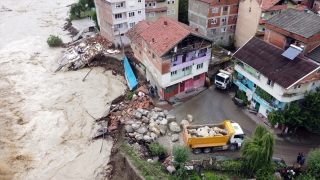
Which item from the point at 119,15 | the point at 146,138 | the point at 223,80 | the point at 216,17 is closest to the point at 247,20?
the point at 216,17

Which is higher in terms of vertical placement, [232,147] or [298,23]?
[298,23]

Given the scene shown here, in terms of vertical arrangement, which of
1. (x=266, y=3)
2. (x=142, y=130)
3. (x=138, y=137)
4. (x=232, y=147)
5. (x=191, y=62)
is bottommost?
(x=138, y=137)

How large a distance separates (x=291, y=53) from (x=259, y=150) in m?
12.7

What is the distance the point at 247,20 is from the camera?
44.3 meters

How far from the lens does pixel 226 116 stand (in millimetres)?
31531

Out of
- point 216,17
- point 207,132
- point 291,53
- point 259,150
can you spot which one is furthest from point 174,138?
point 216,17

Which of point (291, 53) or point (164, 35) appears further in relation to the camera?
point (164, 35)

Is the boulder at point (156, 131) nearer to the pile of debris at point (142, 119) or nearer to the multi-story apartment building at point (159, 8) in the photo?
the pile of debris at point (142, 119)

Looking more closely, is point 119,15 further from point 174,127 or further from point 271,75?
point 271,75

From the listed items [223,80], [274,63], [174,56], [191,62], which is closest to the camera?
[274,63]

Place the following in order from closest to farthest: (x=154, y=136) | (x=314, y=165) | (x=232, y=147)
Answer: (x=314, y=165) < (x=232, y=147) < (x=154, y=136)

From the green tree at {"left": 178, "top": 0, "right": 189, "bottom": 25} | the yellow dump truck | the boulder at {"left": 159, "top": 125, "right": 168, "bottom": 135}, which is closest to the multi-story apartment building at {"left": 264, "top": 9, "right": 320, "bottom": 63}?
the yellow dump truck

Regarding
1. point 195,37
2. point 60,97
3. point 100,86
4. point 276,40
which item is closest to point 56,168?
point 60,97

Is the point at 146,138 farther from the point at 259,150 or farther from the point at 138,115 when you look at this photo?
the point at 259,150
